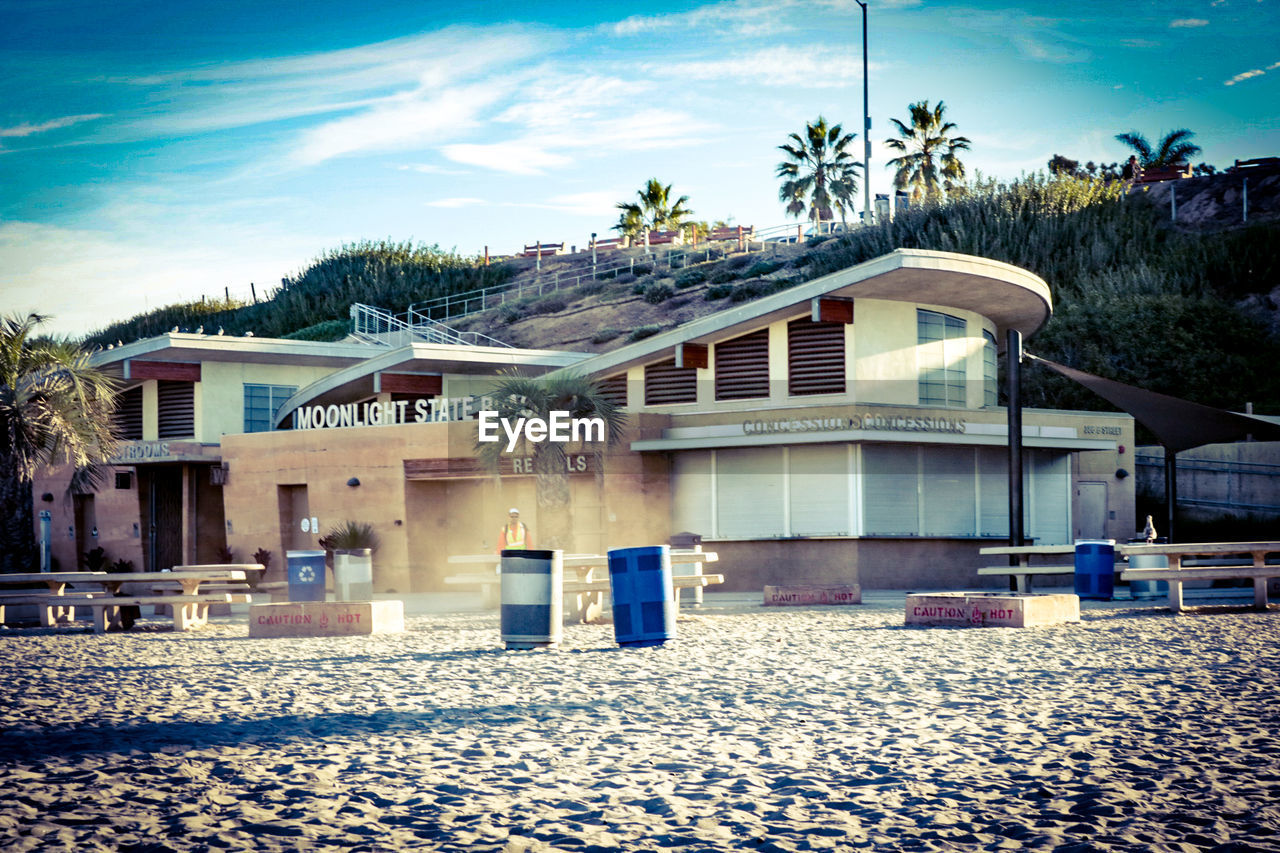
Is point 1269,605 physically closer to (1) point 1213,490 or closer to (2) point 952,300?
(2) point 952,300

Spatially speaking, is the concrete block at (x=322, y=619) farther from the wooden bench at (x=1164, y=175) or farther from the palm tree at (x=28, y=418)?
the wooden bench at (x=1164, y=175)

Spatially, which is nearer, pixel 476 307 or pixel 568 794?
pixel 568 794

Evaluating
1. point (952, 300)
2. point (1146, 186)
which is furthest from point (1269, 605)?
point (1146, 186)

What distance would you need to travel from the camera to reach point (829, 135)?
67.9m

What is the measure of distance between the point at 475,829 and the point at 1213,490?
29.8 metres

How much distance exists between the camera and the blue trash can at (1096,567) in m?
18.8

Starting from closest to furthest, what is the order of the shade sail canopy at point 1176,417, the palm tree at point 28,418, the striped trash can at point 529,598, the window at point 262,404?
the striped trash can at point 529,598
the palm tree at point 28,418
the shade sail canopy at point 1176,417
the window at point 262,404

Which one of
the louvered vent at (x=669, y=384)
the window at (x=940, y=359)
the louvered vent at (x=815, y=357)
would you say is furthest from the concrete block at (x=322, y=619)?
the window at (x=940, y=359)

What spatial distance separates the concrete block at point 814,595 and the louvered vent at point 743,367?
657cm

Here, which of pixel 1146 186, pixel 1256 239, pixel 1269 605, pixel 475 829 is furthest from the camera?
pixel 1146 186

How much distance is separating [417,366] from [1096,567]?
17339 mm

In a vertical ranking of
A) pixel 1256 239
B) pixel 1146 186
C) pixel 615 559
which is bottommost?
pixel 615 559

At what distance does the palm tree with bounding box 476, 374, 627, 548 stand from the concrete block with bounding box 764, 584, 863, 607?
4.68 meters

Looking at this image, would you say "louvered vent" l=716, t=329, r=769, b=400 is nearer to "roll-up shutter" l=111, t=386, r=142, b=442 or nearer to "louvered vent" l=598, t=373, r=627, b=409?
"louvered vent" l=598, t=373, r=627, b=409
